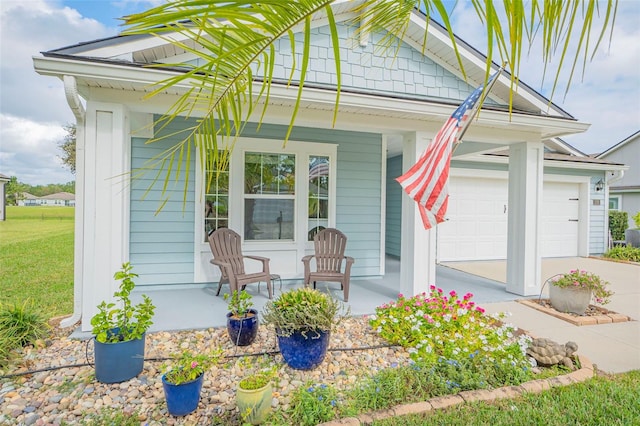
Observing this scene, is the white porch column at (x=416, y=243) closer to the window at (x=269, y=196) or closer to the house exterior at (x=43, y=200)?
the window at (x=269, y=196)

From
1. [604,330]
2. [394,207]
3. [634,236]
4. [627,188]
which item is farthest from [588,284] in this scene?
[627,188]

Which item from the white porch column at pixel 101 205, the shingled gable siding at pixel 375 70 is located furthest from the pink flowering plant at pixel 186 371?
the shingled gable siding at pixel 375 70

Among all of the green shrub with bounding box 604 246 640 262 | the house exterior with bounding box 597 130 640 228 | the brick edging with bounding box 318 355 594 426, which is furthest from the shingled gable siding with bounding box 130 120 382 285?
the house exterior with bounding box 597 130 640 228

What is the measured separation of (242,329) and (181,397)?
0.97 metres

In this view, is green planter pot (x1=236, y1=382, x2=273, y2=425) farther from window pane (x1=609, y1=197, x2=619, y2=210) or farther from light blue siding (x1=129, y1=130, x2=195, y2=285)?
window pane (x1=609, y1=197, x2=619, y2=210)

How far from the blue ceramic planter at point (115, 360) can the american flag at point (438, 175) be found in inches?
102

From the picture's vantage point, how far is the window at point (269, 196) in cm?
537

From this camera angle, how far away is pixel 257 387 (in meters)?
2.13

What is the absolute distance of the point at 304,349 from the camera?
273 centimetres

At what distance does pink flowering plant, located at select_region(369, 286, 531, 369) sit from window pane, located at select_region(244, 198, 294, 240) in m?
2.41

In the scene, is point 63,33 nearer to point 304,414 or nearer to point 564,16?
point 304,414

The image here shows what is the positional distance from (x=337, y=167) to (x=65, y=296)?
4.66m

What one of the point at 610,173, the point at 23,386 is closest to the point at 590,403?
the point at 23,386

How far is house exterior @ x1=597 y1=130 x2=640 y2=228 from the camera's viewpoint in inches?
517
